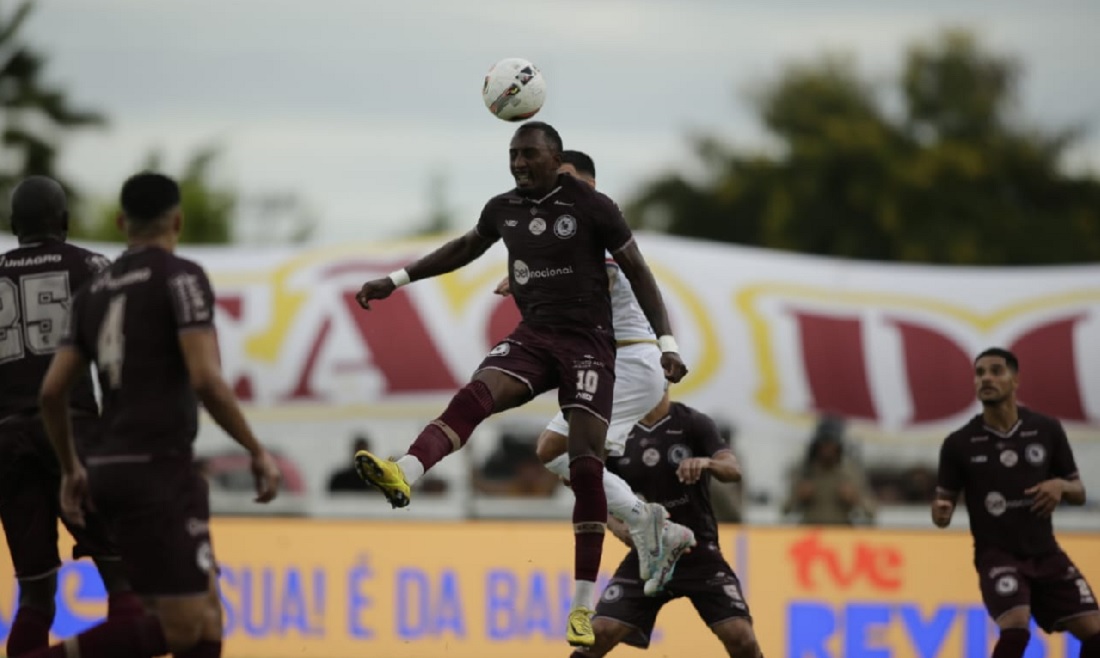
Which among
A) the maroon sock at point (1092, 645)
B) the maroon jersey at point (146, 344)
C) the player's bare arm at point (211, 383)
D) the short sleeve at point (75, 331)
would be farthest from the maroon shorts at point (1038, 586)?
the short sleeve at point (75, 331)

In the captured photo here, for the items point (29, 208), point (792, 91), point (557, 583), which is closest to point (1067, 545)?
point (557, 583)

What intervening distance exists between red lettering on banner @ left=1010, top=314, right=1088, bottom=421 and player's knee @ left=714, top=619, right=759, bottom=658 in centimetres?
1044

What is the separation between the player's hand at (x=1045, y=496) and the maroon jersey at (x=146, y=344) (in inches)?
268

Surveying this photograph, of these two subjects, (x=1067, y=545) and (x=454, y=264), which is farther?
(x=1067, y=545)

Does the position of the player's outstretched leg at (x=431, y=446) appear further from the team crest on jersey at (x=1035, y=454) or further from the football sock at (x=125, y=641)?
the team crest on jersey at (x=1035, y=454)

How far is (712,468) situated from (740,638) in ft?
3.90

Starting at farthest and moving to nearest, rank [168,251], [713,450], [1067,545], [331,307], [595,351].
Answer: [331,307] < [1067,545] < [713,450] < [595,351] < [168,251]

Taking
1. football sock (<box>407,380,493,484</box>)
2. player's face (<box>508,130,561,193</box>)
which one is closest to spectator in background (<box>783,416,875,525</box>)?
football sock (<box>407,380,493,484</box>)

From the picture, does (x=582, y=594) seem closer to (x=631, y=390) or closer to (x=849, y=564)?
(x=631, y=390)

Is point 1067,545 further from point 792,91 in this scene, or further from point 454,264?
point 792,91

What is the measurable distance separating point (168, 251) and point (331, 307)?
13.5m

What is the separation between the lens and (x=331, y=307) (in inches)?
850

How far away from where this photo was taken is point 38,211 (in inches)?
381

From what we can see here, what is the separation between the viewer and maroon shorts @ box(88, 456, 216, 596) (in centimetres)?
793
